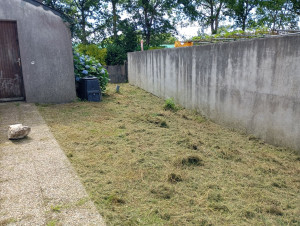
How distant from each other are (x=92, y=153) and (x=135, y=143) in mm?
773

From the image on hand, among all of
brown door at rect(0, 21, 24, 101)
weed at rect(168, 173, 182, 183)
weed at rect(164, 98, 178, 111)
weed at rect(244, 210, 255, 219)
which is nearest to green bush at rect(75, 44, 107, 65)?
brown door at rect(0, 21, 24, 101)

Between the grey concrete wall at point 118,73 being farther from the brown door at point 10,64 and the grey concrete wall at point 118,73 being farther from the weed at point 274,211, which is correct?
the weed at point 274,211

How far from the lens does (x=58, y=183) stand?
104 inches

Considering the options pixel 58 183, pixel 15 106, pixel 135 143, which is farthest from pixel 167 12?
pixel 58 183

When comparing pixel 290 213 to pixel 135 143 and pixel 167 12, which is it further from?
pixel 167 12

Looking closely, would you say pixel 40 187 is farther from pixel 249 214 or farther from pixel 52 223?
pixel 249 214

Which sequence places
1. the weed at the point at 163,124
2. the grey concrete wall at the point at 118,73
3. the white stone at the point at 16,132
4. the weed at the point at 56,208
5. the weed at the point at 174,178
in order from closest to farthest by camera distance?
the weed at the point at 56,208
the weed at the point at 174,178
the white stone at the point at 16,132
the weed at the point at 163,124
the grey concrete wall at the point at 118,73

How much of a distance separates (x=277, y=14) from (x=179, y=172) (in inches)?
865

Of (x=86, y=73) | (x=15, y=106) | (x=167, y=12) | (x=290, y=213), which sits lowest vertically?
(x=290, y=213)

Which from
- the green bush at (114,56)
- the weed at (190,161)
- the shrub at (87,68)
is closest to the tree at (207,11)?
the green bush at (114,56)

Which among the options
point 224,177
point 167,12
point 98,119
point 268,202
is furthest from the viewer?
point 167,12

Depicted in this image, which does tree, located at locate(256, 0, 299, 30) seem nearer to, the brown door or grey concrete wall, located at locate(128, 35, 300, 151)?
grey concrete wall, located at locate(128, 35, 300, 151)

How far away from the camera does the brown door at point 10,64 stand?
6.14 meters

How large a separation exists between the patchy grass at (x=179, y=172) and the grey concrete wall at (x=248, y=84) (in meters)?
0.29
